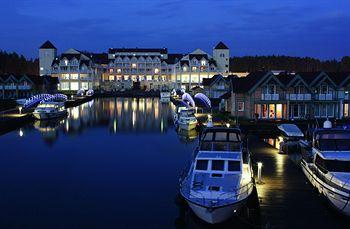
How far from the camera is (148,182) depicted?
1075 inches

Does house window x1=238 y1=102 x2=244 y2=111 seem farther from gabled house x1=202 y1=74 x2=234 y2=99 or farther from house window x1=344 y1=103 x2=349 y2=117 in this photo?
gabled house x1=202 y1=74 x2=234 y2=99

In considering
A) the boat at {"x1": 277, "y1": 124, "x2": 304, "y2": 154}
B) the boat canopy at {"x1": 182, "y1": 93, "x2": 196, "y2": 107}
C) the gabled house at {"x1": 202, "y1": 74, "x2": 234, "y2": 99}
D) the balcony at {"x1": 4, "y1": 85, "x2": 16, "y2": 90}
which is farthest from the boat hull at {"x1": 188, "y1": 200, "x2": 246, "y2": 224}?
the balcony at {"x1": 4, "y1": 85, "x2": 16, "y2": 90}

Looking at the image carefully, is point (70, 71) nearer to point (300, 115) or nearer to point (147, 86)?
point (147, 86)

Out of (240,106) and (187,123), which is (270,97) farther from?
(187,123)

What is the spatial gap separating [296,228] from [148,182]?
1163cm

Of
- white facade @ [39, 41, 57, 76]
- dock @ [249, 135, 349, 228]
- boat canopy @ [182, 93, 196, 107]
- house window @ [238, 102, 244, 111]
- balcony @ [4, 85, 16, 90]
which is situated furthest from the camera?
white facade @ [39, 41, 57, 76]

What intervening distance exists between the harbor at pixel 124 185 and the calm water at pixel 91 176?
0.04m

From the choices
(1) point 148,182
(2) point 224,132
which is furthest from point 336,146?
(1) point 148,182

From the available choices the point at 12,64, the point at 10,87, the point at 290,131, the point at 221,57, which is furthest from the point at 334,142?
the point at 12,64

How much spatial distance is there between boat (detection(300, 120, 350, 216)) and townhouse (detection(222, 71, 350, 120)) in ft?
74.9

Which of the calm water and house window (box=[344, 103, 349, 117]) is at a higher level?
house window (box=[344, 103, 349, 117])

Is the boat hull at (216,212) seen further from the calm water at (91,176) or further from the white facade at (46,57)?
the white facade at (46,57)

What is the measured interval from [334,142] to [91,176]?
14.5m

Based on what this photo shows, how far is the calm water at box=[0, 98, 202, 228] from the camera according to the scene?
21016 millimetres
